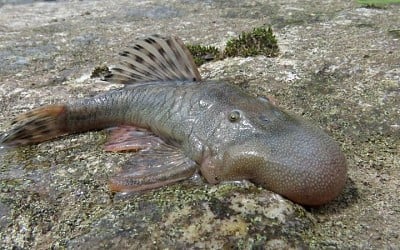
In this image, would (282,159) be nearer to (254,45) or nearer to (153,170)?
(153,170)

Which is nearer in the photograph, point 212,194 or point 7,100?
point 212,194

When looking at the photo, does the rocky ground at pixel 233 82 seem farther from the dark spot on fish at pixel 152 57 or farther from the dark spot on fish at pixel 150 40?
the dark spot on fish at pixel 150 40

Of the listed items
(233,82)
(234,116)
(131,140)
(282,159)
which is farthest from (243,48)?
(282,159)

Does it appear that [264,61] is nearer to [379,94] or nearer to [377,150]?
[379,94]

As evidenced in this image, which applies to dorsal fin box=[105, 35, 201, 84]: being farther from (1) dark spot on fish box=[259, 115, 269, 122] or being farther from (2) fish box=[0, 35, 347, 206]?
(1) dark spot on fish box=[259, 115, 269, 122]

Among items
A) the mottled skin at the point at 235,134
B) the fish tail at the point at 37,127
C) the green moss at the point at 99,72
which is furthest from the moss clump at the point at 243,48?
the fish tail at the point at 37,127

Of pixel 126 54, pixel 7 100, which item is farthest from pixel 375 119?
pixel 7 100

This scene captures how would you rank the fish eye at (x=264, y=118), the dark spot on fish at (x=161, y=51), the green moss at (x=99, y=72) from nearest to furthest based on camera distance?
the fish eye at (x=264, y=118) → the dark spot on fish at (x=161, y=51) → the green moss at (x=99, y=72)
